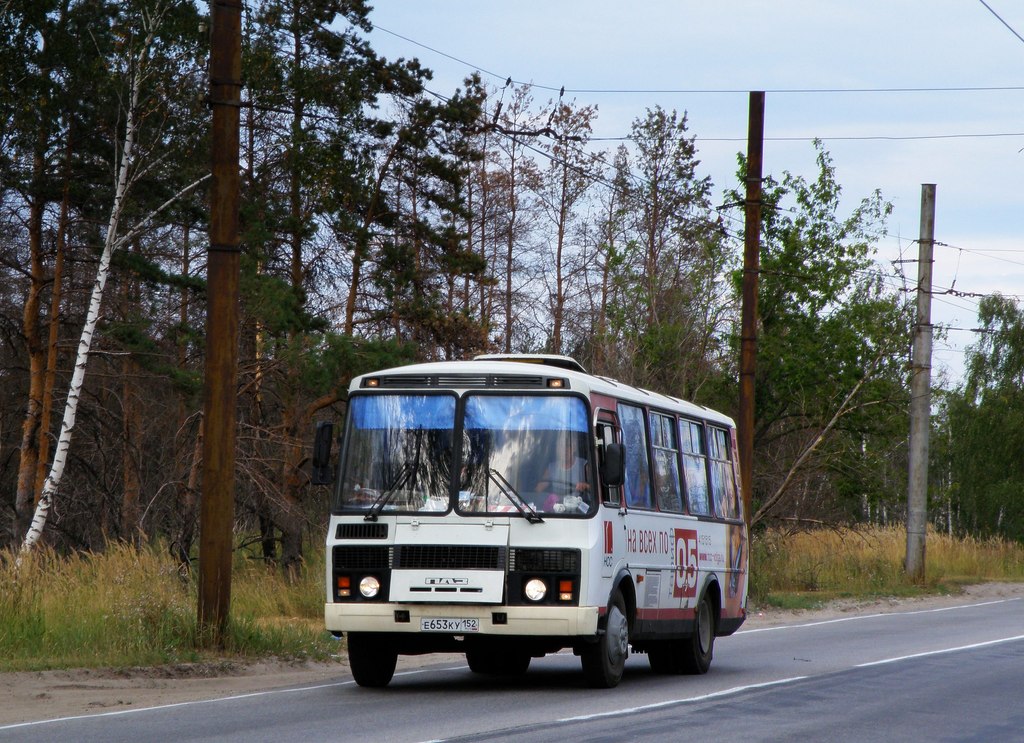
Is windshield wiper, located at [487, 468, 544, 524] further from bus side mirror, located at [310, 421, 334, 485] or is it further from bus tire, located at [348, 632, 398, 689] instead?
bus tire, located at [348, 632, 398, 689]

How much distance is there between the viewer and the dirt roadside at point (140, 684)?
12.2 m

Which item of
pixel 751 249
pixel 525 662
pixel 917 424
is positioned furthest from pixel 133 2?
pixel 917 424

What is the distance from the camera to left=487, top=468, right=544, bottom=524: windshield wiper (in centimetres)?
1314

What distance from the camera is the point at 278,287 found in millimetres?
29891

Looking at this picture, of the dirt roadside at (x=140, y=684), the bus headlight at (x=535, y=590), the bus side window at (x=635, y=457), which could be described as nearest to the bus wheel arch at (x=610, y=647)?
the bus headlight at (x=535, y=590)

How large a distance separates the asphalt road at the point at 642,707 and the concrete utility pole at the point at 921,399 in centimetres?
1850

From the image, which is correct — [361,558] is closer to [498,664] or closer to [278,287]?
[498,664]

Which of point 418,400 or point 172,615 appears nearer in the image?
point 418,400

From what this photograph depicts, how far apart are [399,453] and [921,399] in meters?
25.4

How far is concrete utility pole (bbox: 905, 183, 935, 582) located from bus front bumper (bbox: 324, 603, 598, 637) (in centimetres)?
2503

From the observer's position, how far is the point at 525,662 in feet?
51.9

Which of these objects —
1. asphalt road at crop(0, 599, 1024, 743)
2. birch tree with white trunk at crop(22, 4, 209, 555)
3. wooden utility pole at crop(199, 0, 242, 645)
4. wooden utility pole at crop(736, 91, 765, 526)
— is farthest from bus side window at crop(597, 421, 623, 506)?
wooden utility pole at crop(736, 91, 765, 526)

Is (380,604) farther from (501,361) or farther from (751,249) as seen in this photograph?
(751,249)

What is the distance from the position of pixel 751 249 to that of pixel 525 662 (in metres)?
13.8
